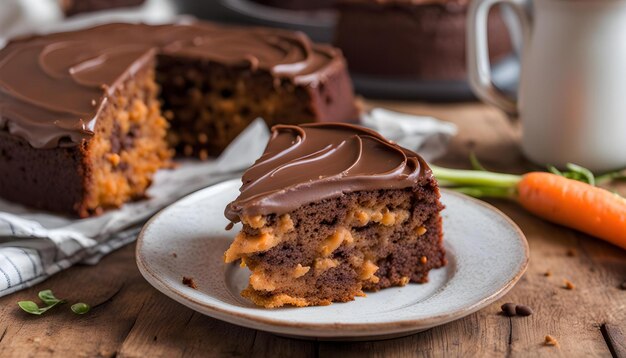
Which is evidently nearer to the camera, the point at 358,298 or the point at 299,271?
the point at 299,271

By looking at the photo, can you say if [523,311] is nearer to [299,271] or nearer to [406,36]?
[299,271]

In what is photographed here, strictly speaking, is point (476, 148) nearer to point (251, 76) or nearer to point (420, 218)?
point (251, 76)

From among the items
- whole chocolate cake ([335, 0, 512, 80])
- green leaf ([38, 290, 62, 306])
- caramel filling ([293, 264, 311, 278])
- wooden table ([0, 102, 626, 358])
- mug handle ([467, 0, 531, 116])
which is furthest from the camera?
whole chocolate cake ([335, 0, 512, 80])

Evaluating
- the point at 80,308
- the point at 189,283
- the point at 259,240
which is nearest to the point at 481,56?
the point at 259,240

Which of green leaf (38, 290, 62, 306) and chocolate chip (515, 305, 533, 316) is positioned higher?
green leaf (38, 290, 62, 306)

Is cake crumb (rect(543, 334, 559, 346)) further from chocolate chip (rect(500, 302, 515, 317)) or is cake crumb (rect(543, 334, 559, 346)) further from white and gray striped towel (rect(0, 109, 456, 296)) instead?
white and gray striped towel (rect(0, 109, 456, 296))

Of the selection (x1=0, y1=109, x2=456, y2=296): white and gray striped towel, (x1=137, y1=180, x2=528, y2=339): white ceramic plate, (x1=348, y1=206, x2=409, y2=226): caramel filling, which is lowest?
(x1=0, y1=109, x2=456, y2=296): white and gray striped towel

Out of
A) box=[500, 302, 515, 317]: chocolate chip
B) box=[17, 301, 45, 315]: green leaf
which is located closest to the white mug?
box=[500, 302, 515, 317]: chocolate chip
